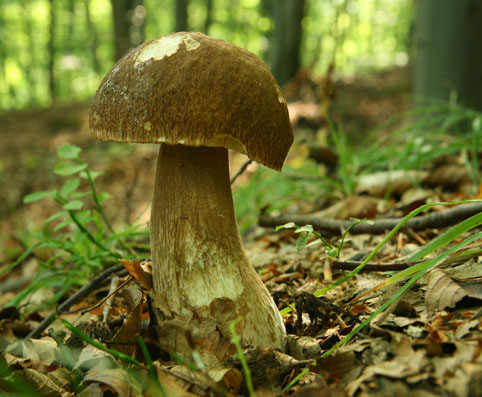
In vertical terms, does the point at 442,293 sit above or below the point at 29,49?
below

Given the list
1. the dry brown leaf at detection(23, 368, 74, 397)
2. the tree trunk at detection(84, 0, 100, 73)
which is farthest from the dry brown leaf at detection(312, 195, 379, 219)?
the tree trunk at detection(84, 0, 100, 73)

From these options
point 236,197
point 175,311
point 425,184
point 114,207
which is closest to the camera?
point 175,311

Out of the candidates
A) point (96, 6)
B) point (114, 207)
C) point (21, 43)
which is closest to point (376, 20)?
point (96, 6)

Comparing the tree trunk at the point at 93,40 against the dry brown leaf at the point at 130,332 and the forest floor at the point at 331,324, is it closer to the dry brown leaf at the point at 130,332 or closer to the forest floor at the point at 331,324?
the forest floor at the point at 331,324

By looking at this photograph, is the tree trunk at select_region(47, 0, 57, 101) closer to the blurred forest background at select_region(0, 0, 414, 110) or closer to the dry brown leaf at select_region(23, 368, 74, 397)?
the blurred forest background at select_region(0, 0, 414, 110)

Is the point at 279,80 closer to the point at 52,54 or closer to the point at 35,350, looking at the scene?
the point at 35,350

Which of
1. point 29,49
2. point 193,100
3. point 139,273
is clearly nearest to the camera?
point 193,100

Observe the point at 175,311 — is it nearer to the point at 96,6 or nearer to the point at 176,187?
the point at 176,187

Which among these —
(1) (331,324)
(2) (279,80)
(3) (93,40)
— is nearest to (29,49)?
(3) (93,40)
